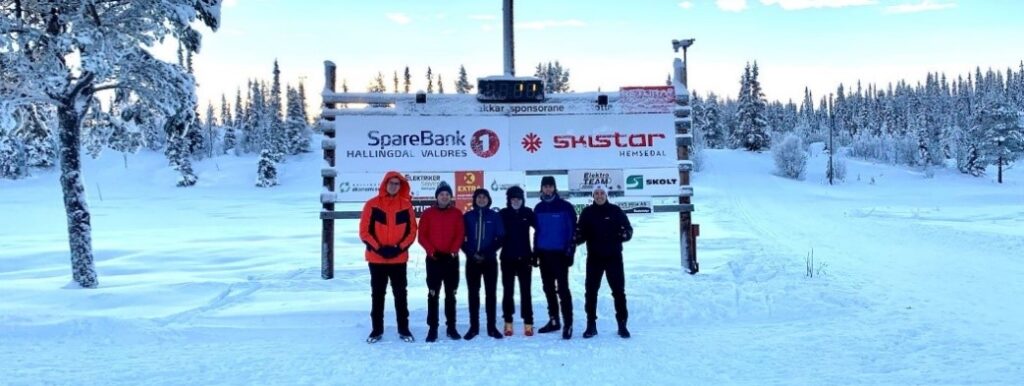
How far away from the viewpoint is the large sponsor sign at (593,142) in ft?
32.2

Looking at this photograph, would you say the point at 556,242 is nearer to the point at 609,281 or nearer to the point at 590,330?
the point at 609,281

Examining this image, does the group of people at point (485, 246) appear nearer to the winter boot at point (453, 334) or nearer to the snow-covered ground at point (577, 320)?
the winter boot at point (453, 334)

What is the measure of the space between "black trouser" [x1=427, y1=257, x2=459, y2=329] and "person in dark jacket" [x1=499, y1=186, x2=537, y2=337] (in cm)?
53

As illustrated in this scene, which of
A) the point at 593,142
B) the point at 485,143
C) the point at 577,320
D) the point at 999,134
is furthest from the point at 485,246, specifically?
the point at 999,134

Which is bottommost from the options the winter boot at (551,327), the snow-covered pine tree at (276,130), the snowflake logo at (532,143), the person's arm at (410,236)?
the winter boot at (551,327)

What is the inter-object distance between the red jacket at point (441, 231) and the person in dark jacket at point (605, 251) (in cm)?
129

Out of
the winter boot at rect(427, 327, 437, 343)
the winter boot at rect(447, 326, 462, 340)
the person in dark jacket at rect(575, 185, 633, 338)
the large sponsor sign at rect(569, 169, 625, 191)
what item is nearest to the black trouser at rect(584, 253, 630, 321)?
the person in dark jacket at rect(575, 185, 633, 338)

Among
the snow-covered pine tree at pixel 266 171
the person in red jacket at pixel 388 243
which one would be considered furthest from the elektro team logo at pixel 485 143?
the snow-covered pine tree at pixel 266 171

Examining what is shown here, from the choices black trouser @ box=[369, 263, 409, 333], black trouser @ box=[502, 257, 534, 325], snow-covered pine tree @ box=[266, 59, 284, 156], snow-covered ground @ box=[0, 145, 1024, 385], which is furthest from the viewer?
snow-covered pine tree @ box=[266, 59, 284, 156]

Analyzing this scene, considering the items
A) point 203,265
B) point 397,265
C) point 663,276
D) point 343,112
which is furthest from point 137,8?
point 663,276

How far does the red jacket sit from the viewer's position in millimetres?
6520

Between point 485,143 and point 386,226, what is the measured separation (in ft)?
11.7

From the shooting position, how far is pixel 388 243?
652cm

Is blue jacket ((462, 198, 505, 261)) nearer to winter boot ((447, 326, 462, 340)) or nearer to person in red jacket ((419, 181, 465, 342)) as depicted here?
person in red jacket ((419, 181, 465, 342))
